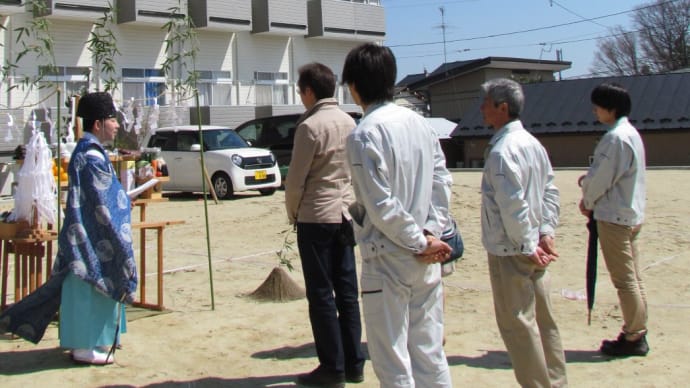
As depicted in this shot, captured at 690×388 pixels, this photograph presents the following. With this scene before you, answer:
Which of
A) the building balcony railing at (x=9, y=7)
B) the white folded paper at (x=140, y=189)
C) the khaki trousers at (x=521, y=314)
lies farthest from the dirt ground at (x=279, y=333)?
the building balcony railing at (x=9, y=7)

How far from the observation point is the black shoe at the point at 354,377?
13.4 feet

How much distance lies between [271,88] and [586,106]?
11.2 metres

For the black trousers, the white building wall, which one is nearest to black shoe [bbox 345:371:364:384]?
the black trousers

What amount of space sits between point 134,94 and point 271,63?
625 centimetres

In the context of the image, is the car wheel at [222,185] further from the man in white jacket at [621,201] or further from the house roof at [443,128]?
the house roof at [443,128]

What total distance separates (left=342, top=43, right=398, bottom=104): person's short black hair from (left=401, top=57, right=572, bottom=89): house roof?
28.4m

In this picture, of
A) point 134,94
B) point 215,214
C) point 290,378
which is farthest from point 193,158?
point 290,378

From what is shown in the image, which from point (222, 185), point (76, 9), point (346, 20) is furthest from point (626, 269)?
point (346, 20)

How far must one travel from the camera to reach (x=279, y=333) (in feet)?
16.6

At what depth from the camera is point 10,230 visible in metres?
4.85

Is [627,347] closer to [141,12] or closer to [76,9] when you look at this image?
[76,9]

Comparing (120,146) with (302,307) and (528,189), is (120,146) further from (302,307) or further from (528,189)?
(528,189)

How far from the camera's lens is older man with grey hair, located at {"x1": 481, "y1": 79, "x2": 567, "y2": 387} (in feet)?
10.9

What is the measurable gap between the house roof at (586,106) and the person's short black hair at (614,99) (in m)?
18.1
